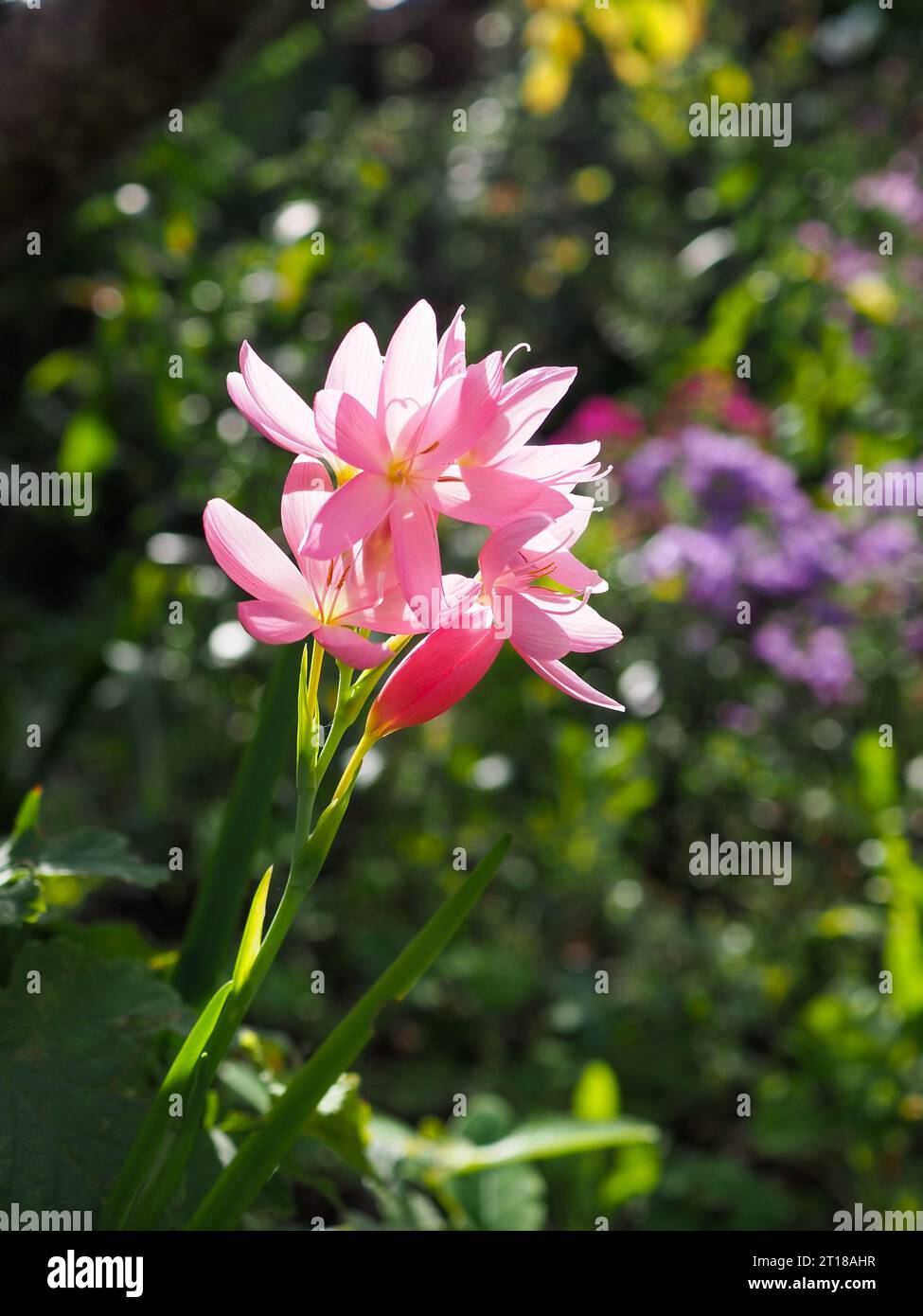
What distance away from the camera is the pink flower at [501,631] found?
1.56 feet

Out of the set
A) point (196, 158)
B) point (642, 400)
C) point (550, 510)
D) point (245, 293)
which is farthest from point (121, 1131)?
point (642, 400)

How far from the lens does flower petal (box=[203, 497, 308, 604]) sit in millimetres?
457

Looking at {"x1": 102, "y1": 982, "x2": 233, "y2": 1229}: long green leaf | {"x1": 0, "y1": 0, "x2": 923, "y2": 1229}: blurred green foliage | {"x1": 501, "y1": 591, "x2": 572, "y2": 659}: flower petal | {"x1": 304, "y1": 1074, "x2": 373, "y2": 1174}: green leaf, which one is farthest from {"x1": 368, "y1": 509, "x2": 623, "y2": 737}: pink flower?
{"x1": 0, "y1": 0, "x2": 923, "y2": 1229}: blurred green foliage

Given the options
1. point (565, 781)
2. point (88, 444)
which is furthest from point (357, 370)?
point (88, 444)

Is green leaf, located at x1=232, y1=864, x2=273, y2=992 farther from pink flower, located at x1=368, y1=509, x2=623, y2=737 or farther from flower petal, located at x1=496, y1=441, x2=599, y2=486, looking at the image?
flower petal, located at x1=496, y1=441, x2=599, y2=486

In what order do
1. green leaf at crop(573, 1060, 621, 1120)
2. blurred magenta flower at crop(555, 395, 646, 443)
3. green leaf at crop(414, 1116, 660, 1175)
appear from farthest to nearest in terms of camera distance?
blurred magenta flower at crop(555, 395, 646, 443) < green leaf at crop(573, 1060, 621, 1120) < green leaf at crop(414, 1116, 660, 1175)

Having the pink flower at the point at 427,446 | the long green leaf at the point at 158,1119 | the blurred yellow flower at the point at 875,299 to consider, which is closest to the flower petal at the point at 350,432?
the pink flower at the point at 427,446

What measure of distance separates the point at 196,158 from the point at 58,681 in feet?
3.16

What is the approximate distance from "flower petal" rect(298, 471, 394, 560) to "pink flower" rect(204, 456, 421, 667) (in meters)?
0.02

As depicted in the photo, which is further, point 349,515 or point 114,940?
point 114,940

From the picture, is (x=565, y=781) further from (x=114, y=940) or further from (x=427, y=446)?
(x=427, y=446)

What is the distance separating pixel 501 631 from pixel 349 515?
0.26 feet

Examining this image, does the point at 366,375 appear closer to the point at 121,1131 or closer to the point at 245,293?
the point at 121,1131

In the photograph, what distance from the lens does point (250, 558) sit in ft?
1.51
